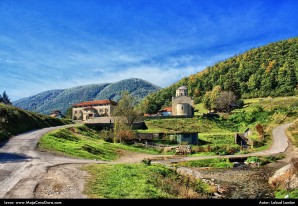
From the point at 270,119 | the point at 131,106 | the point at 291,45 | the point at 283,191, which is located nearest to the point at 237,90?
the point at 291,45

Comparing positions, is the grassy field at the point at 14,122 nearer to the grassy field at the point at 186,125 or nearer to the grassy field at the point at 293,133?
the grassy field at the point at 186,125

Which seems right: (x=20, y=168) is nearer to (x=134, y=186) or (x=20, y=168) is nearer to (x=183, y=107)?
(x=134, y=186)

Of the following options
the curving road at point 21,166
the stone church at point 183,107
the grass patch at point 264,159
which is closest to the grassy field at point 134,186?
the curving road at point 21,166

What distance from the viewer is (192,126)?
9088 cm

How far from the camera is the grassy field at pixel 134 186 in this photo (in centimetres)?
1750

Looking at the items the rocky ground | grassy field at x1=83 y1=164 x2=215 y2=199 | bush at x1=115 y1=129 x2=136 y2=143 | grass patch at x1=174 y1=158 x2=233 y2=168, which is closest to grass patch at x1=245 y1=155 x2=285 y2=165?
the rocky ground

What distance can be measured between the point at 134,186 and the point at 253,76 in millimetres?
140249

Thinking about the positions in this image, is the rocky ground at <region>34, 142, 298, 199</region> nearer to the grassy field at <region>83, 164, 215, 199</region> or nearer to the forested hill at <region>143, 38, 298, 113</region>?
the grassy field at <region>83, 164, 215, 199</region>

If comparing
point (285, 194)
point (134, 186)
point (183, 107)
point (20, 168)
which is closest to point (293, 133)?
point (285, 194)

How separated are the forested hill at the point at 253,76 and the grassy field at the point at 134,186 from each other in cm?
10901

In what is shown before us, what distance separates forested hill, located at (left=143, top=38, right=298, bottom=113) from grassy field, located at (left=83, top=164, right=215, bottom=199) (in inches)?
4292

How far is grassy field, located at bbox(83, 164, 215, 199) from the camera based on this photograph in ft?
57.4

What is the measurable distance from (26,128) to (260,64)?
144 metres
